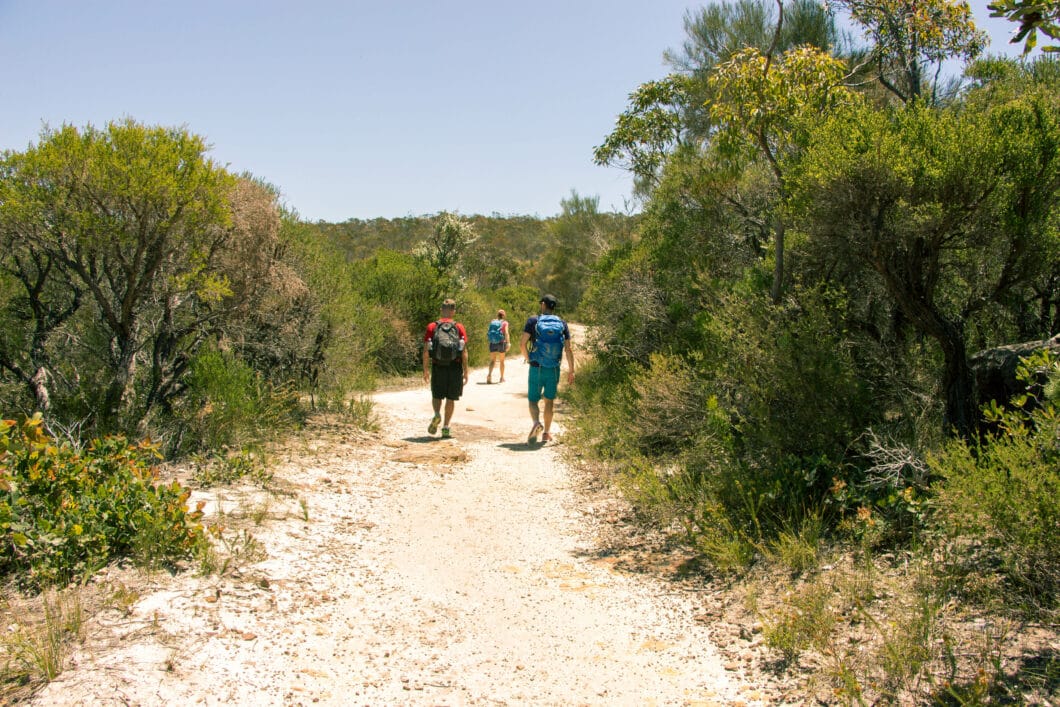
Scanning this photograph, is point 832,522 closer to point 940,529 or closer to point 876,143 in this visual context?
point 940,529

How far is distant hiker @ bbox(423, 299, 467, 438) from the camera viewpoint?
28.8 feet

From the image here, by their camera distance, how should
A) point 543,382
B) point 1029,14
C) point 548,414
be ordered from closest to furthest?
point 1029,14, point 543,382, point 548,414

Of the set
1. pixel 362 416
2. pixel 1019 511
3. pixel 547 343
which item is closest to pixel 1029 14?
pixel 1019 511

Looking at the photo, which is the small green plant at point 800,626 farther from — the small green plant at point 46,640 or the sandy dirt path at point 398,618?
the small green plant at point 46,640

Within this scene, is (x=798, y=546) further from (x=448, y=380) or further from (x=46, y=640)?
(x=448, y=380)

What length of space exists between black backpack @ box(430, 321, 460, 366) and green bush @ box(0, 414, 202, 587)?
4.55 m

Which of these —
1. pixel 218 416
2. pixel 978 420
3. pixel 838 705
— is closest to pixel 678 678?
pixel 838 705

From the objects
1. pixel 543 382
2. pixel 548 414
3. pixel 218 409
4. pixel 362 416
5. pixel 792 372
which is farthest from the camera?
pixel 362 416

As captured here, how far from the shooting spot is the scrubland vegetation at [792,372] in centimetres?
344

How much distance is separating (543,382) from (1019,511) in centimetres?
607

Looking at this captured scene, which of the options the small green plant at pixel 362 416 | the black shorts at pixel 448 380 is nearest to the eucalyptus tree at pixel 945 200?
the black shorts at pixel 448 380

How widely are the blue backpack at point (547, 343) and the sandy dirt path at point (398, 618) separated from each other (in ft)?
8.53

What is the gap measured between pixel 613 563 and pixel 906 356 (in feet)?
8.97

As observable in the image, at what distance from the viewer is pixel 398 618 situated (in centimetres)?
410
